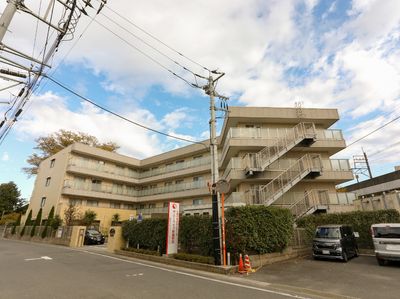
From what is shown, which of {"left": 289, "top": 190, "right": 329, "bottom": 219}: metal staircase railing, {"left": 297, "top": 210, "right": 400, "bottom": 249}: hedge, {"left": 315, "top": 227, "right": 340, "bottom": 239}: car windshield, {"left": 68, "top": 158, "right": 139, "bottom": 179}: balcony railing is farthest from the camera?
{"left": 68, "top": 158, "right": 139, "bottom": 179}: balcony railing

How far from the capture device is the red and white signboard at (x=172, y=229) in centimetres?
1092

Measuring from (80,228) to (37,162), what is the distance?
24.6 m

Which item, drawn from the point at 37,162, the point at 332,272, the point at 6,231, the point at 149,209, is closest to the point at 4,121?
the point at 332,272

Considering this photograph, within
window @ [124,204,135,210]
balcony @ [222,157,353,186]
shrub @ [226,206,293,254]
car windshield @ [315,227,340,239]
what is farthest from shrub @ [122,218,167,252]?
window @ [124,204,135,210]

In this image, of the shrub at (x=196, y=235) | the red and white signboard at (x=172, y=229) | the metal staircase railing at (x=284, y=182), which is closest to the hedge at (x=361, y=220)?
the metal staircase railing at (x=284, y=182)

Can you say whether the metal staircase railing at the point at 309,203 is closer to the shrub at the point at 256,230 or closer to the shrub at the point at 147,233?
the shrub at the point at 256,230

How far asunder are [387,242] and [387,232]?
382mm

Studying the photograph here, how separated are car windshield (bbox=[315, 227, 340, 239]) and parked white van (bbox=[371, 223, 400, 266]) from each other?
5.51 feet

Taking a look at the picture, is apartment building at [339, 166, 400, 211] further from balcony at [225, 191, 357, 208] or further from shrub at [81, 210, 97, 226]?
shrub at [81, 210, 97, 226]

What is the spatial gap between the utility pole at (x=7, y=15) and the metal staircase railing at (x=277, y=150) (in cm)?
1460

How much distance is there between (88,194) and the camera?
28.9m

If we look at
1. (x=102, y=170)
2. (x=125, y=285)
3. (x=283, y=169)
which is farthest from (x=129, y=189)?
(x=125, y=285)

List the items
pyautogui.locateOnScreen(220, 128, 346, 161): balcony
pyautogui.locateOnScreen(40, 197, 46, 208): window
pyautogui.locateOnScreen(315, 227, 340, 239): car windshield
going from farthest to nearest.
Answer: pyautogui.locateOnScreen(40, 197, 46, 208): window, pyautogui.locateOnScreen(220, 128, 346, 161): balcony, pyautogui.locateOnScreen(315, 227, 340, 239): car windshield

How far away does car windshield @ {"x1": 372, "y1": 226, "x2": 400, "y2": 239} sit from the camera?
8873 millimetres
